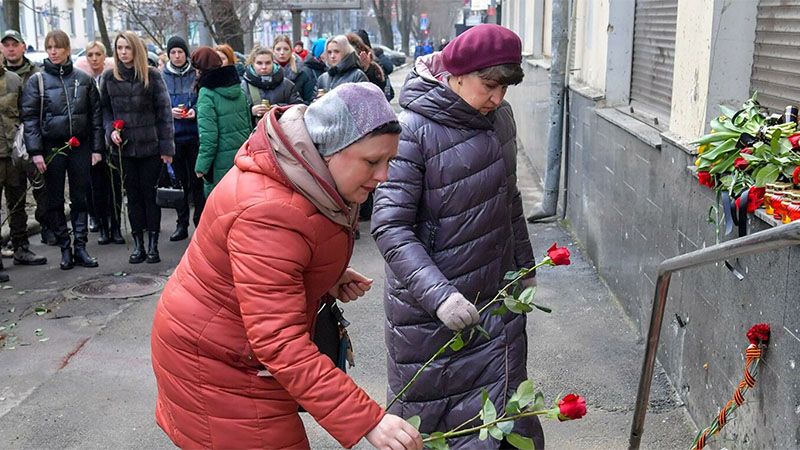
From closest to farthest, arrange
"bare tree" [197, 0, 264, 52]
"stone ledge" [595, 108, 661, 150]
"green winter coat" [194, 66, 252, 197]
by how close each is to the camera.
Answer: "stone ledge" [595, 108, 661, 150], "green winter coat" [194, 66, 252, 197], "bare tree" [197, 0, 264, 52]

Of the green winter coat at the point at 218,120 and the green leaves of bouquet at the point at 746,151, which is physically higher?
the green leaves of bouquet at the point at 746,151

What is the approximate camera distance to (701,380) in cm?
455

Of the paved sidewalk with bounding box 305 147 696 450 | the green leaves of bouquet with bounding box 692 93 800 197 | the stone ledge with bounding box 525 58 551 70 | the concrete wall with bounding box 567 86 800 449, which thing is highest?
the green leaves of bouquet with bounding box 692 93 800 197

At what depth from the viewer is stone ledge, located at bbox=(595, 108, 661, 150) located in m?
5.64

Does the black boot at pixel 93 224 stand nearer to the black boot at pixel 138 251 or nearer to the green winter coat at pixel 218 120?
the black boot at pixel 138 251

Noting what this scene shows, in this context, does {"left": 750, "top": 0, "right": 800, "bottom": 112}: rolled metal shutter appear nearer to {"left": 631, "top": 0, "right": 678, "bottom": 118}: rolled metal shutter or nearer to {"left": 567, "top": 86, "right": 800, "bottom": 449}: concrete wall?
{"left": 567, "top": 86, "right": 800, "bottom": 449}: concrete wall

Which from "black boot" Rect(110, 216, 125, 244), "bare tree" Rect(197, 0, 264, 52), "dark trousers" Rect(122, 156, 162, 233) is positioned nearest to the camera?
"dark trousers" Rect(122, 156, 162, 233)

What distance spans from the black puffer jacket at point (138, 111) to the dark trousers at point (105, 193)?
724 millimetres

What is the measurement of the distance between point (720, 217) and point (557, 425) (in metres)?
1.40

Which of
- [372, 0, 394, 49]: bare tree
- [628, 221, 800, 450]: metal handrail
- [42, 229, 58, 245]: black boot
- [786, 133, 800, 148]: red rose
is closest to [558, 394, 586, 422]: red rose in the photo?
[628, 221, 800, 450]: metal handrail

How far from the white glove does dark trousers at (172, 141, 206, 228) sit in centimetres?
665

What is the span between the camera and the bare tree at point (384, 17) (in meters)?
56.2

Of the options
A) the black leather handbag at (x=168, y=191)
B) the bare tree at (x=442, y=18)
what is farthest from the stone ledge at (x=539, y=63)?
the bare tree at (x=442, y=18)

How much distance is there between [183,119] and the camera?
9.58 metres
